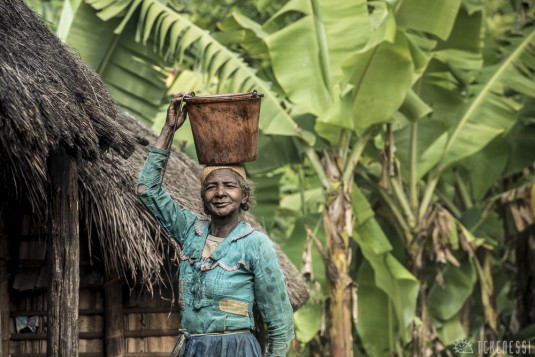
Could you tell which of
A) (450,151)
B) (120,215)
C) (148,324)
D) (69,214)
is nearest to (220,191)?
(69,214)

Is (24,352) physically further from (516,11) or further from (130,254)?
(516,11)

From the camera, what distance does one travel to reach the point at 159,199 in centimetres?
447

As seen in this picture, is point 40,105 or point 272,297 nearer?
point 272,297

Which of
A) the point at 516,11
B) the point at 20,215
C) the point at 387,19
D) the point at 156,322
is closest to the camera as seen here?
the point at 20,215

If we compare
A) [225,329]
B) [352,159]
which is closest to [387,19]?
[352,159]

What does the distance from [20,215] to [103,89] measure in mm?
1103

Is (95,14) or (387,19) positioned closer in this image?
(387,19)

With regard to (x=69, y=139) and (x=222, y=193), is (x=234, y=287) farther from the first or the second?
(x=69, y=139)

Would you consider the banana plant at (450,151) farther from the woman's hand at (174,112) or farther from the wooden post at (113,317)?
the woman's hand at (174,112)

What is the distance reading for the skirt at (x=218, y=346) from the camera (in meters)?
4.22

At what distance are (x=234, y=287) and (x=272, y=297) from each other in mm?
173

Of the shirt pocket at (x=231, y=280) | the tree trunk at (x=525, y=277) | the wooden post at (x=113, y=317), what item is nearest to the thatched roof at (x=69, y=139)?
the wooden post at (x=113, y=317)

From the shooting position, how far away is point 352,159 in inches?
380

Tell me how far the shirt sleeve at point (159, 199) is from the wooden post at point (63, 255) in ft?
3.35
